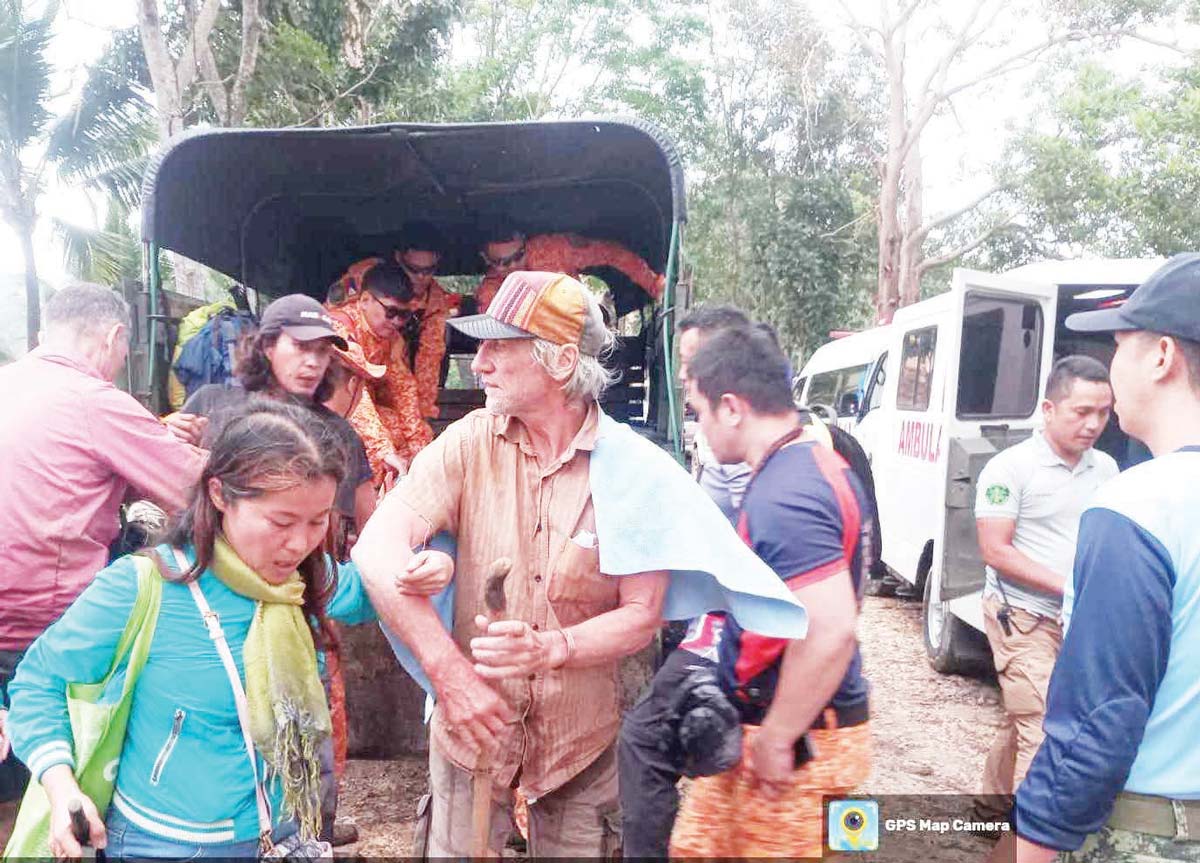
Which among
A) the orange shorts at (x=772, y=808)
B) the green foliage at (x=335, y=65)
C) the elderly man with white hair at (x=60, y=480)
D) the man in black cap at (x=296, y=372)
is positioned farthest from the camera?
the green foliage at (x=335, y=65)

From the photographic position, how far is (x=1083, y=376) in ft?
10.8

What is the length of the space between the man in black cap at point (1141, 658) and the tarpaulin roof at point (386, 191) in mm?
2486

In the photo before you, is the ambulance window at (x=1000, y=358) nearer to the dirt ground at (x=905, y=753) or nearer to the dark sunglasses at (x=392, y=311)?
the dirt ground at (x=905, y=753)

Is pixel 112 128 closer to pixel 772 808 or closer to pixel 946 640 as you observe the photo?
pixel 946 640

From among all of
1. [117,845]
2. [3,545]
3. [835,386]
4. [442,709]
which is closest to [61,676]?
[117,845]

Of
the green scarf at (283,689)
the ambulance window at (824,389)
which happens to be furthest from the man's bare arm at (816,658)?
the ambulance window at (824,389)

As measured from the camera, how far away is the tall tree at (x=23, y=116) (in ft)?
39.0

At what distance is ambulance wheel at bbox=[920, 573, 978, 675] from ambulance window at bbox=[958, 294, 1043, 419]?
1129mm

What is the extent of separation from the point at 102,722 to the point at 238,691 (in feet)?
0.78

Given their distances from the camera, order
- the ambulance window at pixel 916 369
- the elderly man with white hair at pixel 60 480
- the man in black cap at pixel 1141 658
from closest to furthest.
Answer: the man in black cap at pixel 1141 658 < the elderly man with white hair at pixel 60 480 < the ambulance window at pixel 916 369

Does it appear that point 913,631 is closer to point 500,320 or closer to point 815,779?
point 815,779

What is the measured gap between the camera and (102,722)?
1.68 metres

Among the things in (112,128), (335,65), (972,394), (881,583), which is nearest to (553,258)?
(972,394)

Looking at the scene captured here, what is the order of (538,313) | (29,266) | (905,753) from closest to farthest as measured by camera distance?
(538,313) < (905,753) < (29,266)
